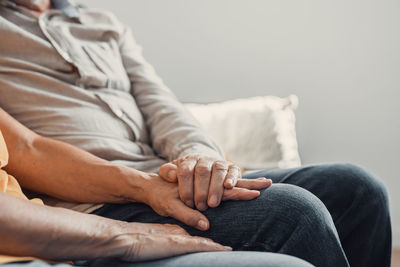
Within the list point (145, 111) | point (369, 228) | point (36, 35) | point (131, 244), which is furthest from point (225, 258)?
point (36, 35)

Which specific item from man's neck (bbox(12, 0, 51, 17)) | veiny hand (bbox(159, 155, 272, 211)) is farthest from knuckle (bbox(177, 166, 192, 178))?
man's neck (bbox(12, 0, 51, 17))

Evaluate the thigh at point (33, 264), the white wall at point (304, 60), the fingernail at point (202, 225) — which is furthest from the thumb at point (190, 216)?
the white wall at point (304, 60)

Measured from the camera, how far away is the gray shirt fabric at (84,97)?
36.9 inches

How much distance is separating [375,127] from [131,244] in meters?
1.45

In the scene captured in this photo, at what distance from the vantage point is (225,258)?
0.58 meters

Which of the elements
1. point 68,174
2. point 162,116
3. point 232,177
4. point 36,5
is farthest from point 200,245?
point 36,5

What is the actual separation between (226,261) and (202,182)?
0.21 meters

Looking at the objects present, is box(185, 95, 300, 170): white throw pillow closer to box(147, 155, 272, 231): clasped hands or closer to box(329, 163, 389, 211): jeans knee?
box(329, 163, 389, 211): jeans knee

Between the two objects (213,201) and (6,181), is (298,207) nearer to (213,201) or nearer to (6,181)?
(213,201)

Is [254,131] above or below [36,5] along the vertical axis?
below

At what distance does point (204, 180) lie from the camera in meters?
0.77

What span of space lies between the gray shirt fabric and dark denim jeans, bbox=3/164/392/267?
19 centimetres

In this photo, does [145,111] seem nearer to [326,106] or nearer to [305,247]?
[305,247]

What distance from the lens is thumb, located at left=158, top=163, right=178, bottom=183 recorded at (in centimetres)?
80
